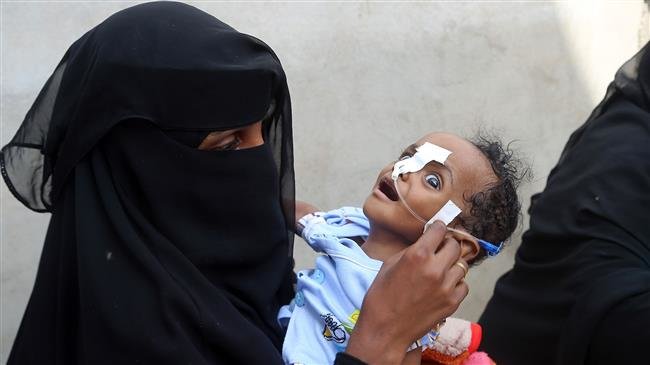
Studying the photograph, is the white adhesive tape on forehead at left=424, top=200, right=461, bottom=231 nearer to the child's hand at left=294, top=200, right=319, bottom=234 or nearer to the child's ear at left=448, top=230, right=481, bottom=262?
the child's ear at left=448, top=230, right=481, bottom=262

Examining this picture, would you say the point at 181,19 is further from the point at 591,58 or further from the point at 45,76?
the point at 591,58

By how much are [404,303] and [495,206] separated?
16.7 inches

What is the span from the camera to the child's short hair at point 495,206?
6.36ft

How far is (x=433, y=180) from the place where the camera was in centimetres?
197

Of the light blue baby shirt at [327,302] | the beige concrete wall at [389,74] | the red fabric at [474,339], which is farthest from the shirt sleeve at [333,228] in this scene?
the beige concrete wall at [389,74]

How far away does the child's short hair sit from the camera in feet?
6.36

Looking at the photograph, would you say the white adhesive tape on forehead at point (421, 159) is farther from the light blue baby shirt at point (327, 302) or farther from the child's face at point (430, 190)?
the light blue baby shirt at point (327, 302)

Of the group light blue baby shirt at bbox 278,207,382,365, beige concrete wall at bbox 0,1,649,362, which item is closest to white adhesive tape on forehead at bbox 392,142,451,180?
light blue baby shirt at bbox 278,207,382,365

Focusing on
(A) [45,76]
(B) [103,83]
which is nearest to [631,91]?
(B) [103,83]

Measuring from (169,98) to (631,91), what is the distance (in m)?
1.54

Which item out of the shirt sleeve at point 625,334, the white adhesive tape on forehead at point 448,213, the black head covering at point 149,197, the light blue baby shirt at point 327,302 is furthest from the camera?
the shirt sleeve at point 625,334

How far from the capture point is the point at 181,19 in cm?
173

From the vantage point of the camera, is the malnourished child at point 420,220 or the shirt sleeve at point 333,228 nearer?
the malnourished child at point 420,220

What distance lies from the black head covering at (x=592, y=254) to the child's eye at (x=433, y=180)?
640mm
